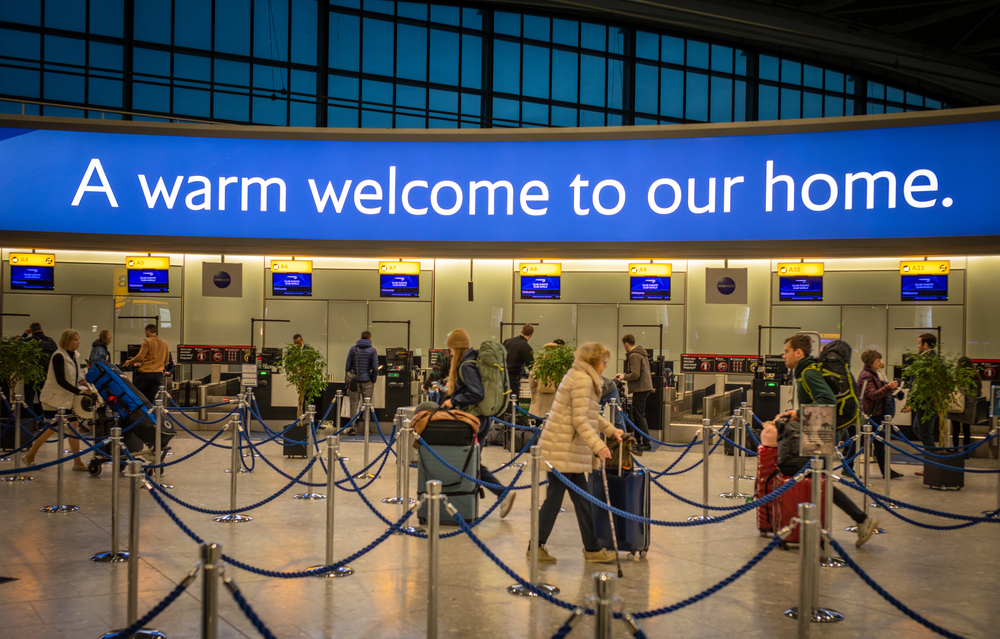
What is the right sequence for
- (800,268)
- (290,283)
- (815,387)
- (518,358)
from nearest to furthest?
(815,387)
(518,358)
(800,268)
(290,283)

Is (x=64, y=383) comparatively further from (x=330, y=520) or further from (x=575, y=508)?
(x=575, y=508)

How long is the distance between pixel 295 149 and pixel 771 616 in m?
13.4

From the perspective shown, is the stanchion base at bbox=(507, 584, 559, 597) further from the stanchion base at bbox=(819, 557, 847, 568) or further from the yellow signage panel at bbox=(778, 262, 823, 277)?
the yellow signage panel at bbox=(778, 262, 823, 277)

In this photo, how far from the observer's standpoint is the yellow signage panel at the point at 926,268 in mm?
15039

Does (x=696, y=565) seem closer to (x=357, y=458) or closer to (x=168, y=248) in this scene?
(x=357, y=458)

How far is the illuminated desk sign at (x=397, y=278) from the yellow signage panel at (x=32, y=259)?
6801 mm

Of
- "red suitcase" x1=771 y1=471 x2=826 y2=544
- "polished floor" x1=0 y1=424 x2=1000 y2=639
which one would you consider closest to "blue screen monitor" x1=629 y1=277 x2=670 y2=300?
"polished floor" x1=0 y1=424 x2=1000 y2=639

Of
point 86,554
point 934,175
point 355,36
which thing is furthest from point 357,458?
point 355,36

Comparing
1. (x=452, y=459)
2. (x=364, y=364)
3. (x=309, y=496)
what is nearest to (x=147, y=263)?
(x=364, y=364)

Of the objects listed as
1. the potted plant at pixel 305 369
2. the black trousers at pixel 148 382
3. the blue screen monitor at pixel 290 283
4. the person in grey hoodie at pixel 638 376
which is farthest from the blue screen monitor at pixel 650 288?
the black trousers at pixel 148 382

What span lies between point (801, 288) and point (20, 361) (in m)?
13.6

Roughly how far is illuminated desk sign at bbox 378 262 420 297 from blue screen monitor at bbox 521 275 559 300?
2.42m

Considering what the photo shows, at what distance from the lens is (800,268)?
15953mm

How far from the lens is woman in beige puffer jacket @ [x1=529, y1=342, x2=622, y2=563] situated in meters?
6.18
